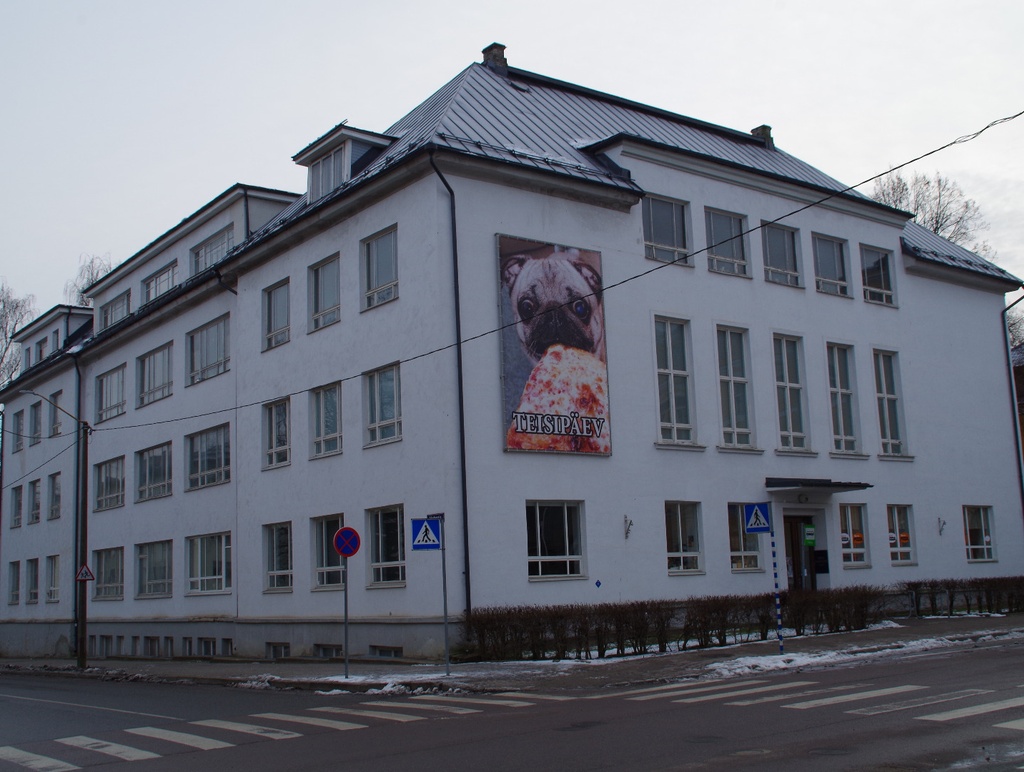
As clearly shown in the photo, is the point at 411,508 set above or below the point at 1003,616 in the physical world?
above

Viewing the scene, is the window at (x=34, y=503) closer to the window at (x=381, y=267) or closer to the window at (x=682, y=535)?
the window at (x=381, y=267)

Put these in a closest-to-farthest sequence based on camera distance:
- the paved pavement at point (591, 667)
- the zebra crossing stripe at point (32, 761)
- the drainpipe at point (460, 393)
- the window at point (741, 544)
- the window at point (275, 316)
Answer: the zebra crossing stripe at point (32, 761) → the paved pavement at point (591, 667) → the drainpipe at point (460, 393) → the window at point (741, 544) → the window at point (275, 316)

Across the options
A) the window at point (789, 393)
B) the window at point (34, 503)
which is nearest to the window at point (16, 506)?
the window at point (34, 503)

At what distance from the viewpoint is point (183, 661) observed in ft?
98.5

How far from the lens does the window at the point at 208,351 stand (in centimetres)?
3159

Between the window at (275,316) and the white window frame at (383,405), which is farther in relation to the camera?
the window at (275,316)

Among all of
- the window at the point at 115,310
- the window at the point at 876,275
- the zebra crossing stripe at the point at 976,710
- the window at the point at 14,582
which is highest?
the window at the point at 115,310

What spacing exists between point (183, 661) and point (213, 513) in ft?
14.0

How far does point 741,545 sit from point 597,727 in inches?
644

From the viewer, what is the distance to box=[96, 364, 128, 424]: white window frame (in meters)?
38.1

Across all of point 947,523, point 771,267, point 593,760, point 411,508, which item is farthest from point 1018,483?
point 593,760

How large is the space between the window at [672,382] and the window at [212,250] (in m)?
14.8

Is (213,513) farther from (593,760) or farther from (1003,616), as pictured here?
(593,760)

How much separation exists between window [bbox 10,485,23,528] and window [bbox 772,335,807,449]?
113 feet
